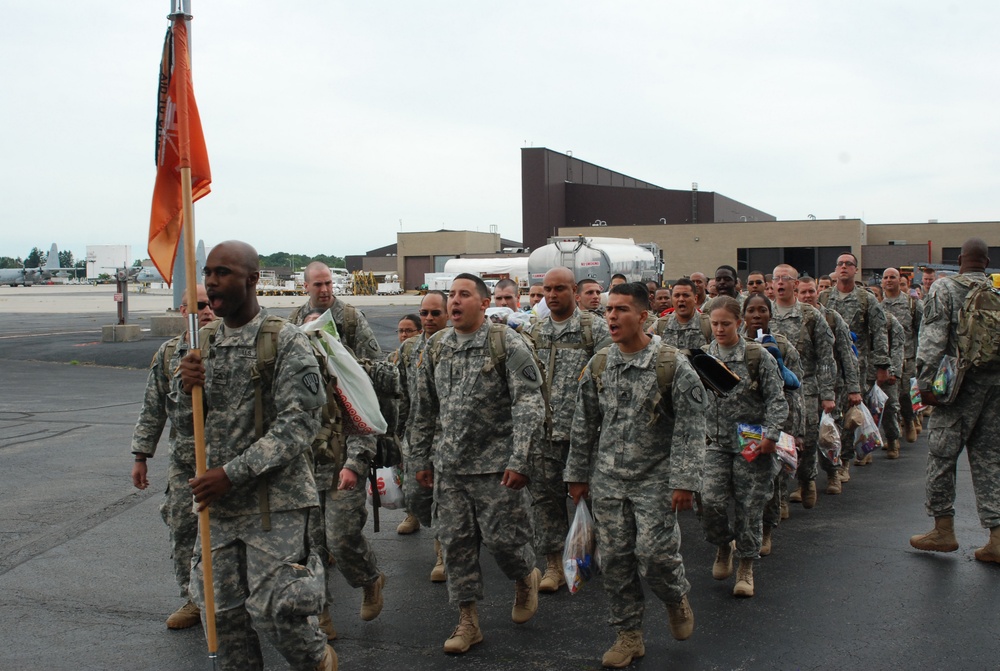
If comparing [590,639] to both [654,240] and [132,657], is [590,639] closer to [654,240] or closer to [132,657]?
[132,657]

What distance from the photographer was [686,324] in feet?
28.9

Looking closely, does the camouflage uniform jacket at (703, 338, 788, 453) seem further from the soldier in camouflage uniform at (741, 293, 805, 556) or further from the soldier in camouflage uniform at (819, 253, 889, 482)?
the soldier in camouflage uniform at (819, 253, 889, 482)

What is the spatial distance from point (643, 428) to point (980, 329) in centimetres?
296

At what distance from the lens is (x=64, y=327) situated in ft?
109

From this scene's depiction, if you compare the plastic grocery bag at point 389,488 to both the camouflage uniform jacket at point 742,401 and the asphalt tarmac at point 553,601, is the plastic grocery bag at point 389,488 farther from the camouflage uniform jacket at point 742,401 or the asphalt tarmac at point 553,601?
the camouflage uniform jacket at point 742,401

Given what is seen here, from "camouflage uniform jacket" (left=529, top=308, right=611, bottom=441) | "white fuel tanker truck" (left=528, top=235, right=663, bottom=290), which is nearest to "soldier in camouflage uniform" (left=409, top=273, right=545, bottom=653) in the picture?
"camouflage uniform jacket" (left=529, top=308, right=611, bottom=441)

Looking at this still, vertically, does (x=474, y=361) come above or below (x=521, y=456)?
above

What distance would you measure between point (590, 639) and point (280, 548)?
2202mm

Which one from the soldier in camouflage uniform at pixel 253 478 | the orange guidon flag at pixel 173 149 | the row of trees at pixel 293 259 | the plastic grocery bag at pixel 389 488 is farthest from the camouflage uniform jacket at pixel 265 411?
the row of trees at pixel 293 259

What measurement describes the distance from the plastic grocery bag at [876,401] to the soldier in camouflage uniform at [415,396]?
5.96 meters

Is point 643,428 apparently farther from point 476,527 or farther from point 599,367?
point 476,527

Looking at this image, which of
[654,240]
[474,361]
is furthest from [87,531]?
[654,240]

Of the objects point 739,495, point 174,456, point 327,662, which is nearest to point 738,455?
point 739,495

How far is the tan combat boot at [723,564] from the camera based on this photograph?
6.56m
